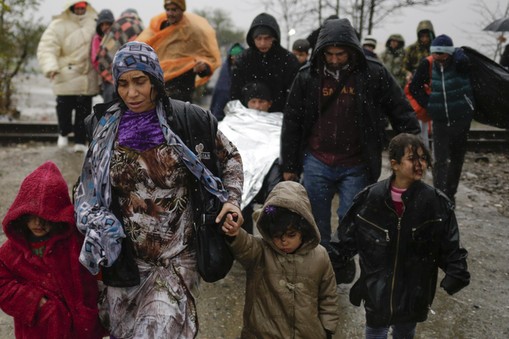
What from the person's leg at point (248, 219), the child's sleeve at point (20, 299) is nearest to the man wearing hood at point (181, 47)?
the person's leg at point (248, 219)

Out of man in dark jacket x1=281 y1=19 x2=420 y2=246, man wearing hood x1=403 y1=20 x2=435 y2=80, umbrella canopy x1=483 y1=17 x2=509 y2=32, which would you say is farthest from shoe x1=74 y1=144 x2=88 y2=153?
umbrella canopy x1=483 y1=17 x2=509 y2=32

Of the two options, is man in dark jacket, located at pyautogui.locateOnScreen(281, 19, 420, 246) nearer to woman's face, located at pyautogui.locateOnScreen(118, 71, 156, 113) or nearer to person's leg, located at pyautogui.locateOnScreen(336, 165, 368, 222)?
person's leg, located at pyautogui.locateOnScreen(336, 165, 368, 222)

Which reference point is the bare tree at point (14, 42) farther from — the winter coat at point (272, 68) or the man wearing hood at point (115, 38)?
the winter coat at point (272, 68)

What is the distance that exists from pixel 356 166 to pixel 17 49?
9664 mm

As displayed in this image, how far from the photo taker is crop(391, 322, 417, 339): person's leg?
315 cm

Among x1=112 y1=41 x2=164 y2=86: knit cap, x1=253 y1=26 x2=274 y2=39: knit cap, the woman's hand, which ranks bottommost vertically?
the woman's hand

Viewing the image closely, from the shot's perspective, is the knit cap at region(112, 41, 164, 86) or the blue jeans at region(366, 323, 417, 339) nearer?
the knit cap at region(112, 41, 164, 86)

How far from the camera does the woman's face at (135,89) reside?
8.01ft

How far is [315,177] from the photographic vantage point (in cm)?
402

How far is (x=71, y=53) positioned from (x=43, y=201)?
612cm

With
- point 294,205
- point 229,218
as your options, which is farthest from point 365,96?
point 229,218

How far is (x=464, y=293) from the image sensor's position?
14.3ft

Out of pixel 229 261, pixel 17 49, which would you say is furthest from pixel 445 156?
pixel 17 49

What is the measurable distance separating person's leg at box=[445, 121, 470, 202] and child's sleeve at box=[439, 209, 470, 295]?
333 cm
